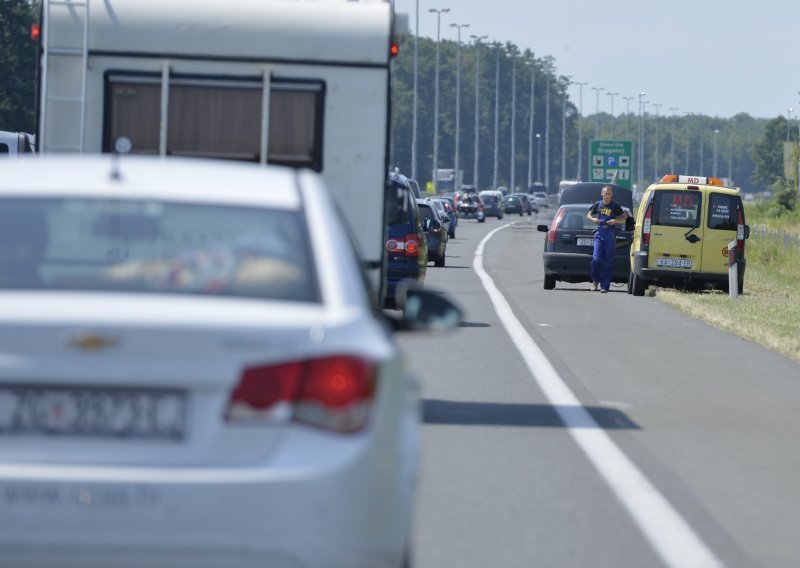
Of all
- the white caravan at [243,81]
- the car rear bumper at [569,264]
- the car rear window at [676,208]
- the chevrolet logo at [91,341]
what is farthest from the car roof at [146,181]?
the car rear bumper at [569,264]

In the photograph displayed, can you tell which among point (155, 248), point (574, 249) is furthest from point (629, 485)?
point (574, 249)

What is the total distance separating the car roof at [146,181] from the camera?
5.37 meters

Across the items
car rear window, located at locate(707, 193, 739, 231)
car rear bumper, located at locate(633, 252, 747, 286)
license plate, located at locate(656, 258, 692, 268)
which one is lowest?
car rear bumper, located at locate(633, 252, 747, 286)

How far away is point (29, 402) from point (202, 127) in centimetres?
712

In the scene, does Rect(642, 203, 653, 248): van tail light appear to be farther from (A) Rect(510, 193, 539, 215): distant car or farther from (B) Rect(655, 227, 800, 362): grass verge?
(A) Rect(510, 193, 539, 215): distant car

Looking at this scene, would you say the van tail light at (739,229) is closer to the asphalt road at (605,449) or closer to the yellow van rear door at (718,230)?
the yellow van rear door at (718,230)

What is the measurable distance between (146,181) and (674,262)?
22.7m

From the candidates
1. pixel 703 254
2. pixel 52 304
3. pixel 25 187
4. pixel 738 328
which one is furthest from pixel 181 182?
pixel 703 254

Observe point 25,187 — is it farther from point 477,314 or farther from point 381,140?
point 477,314

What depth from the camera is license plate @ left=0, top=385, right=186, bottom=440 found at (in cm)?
462

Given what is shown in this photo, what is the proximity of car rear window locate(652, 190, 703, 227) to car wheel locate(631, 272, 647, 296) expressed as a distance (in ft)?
3.10

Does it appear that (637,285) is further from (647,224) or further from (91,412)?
(91,412)

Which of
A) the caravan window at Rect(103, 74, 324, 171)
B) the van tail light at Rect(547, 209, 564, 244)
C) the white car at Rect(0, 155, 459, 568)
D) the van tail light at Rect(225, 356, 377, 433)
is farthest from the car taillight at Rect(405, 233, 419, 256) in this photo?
the van tail light at Rect(225, 356, 377, 433)

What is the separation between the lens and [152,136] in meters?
11.7
